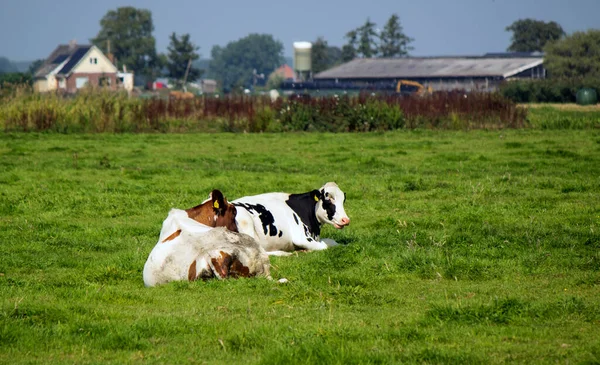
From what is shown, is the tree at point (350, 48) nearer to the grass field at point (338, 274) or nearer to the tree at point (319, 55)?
the tree at point (319, 55)

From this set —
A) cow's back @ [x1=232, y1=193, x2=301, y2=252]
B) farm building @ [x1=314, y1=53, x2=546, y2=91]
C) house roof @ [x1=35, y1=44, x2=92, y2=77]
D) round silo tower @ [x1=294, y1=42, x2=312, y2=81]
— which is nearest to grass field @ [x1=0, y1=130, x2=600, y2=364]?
cow's back @ [x1=232, y1=193, x2=301, y2=252]

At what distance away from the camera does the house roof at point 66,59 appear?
430ft

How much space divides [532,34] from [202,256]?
15975 cm

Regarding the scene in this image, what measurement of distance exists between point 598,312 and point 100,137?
2770cm

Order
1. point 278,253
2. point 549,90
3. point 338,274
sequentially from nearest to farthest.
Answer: point 338,274, point 278,253, point 549,90

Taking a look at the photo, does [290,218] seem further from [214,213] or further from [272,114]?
[272,114]

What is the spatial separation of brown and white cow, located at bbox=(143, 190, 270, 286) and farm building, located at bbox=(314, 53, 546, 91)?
8928 cm

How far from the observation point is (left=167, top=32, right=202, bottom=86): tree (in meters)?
144

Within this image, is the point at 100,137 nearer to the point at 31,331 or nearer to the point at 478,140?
the point at 478,140

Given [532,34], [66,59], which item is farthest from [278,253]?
[532,34]

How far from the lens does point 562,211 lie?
1529cm

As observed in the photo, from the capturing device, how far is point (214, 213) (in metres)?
11.2

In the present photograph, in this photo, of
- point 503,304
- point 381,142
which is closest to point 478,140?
point 381,142

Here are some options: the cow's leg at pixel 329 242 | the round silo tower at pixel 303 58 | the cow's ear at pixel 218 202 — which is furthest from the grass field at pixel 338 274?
the round silo tower at pixel 303 58
